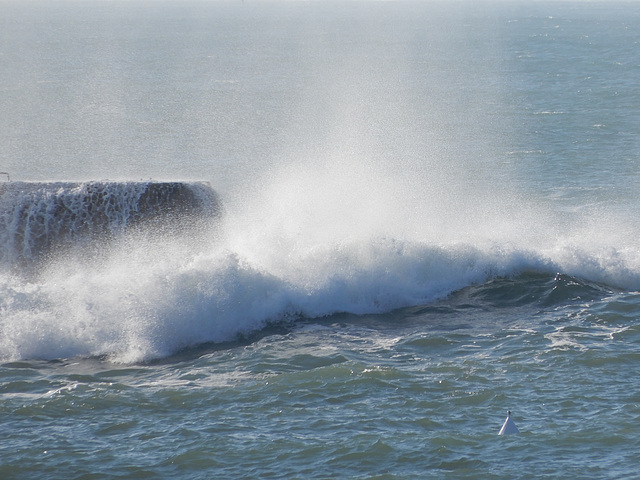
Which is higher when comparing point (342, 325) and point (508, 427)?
point (342, 325)

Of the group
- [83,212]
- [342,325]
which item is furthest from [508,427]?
[83,212]

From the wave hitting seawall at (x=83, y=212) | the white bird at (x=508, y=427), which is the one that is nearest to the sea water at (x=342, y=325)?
the white bird at (x=508, y=427)

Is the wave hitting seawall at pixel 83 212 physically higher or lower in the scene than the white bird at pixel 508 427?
higher

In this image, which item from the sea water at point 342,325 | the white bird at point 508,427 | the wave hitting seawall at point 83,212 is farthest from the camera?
the wave hitting seawall at point 83,212

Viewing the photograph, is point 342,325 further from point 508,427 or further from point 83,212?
point 83,212

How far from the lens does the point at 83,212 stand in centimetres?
1669

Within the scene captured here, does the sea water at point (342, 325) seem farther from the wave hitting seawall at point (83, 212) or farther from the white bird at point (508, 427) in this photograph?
the wave hitting seawall at point (83, 212)

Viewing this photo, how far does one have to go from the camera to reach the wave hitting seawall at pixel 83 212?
53.8 ft

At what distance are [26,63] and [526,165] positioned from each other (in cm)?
5179

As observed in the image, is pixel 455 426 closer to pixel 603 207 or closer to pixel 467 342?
pixel 467 342

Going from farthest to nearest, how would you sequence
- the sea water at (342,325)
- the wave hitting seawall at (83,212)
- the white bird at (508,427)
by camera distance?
the wave hitting seawall at (83,212), the white bird at (508,427), the sea water at (342,325)

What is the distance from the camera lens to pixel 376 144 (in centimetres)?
3547

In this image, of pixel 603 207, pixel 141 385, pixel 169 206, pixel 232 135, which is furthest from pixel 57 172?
pixel 141 385

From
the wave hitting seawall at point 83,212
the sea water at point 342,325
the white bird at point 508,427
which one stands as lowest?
the white bird at point 508,427
